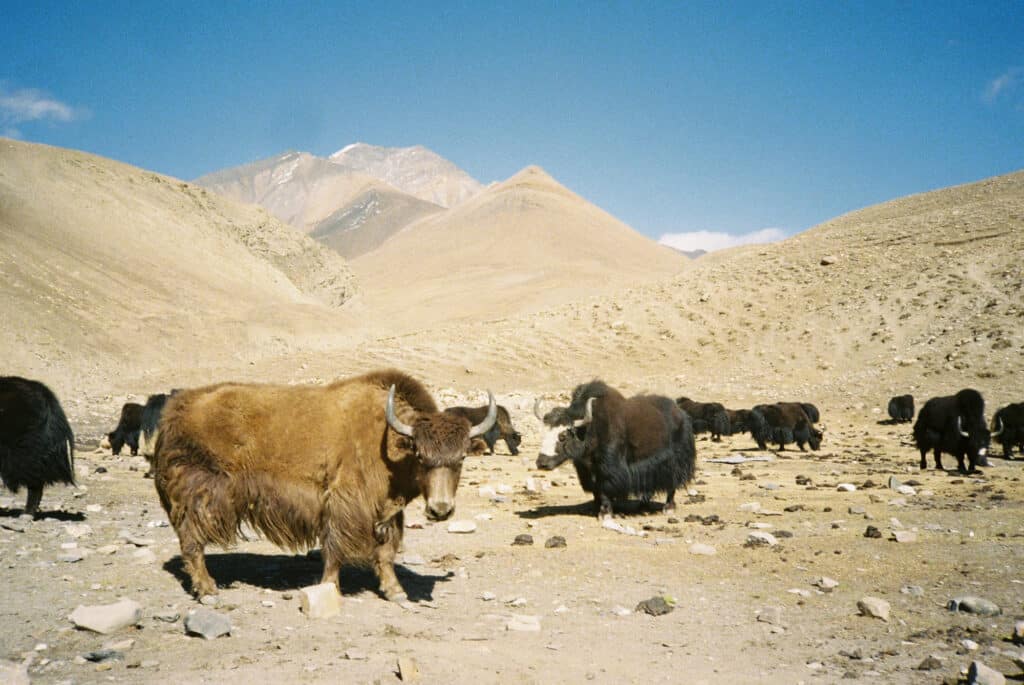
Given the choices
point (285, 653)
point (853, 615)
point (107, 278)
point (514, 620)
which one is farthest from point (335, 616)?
point (107, 278)

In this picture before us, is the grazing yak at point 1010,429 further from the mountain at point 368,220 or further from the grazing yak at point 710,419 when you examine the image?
the mountain at point 368,220

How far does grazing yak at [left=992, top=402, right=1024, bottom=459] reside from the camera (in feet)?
54.7

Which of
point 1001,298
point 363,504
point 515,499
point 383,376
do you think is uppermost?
point 1001,298

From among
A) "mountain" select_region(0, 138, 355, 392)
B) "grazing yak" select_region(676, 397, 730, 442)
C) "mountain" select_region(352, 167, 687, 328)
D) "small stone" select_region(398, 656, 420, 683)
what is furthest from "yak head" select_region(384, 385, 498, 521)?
"mountain" select_region(352, 167, 687, 328)

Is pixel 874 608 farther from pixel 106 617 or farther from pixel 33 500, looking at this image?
Answer: pixel 33 500

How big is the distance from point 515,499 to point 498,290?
231ft

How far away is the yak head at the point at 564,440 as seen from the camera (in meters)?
10.1

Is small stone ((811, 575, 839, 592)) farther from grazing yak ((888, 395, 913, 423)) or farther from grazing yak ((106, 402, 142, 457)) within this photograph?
grazing yak ((888, 395, 913, 423))

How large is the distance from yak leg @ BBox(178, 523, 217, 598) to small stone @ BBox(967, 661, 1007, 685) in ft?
18.8

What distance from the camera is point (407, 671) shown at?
4.41 metres

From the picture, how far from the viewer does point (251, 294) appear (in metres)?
52.2

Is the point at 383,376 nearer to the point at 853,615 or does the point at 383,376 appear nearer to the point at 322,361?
the point at 853,615

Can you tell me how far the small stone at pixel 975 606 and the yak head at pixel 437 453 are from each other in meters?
4.38

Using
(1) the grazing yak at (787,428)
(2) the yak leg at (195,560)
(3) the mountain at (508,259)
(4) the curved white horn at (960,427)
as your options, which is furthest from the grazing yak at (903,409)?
(3) the mountain at (508,259)
